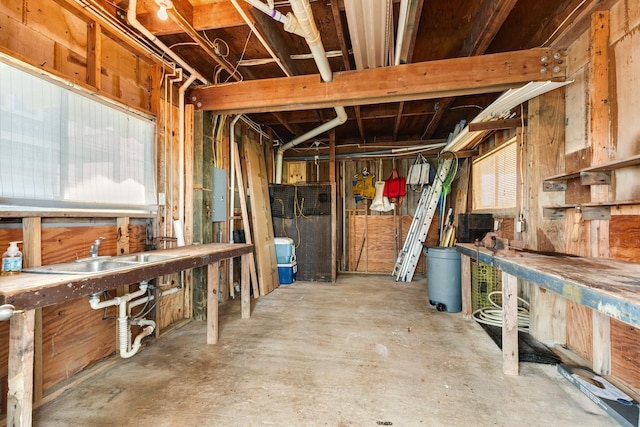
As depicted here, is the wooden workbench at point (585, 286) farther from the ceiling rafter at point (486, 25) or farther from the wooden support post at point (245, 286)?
the wooden support post at point (245, 286)

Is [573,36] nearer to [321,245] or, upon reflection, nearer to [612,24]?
[612,24]

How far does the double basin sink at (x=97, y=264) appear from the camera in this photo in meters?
1.61

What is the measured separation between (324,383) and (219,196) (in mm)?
2468

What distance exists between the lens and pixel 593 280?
50.7 inches

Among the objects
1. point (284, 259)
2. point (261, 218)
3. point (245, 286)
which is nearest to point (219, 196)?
point (261, 218)

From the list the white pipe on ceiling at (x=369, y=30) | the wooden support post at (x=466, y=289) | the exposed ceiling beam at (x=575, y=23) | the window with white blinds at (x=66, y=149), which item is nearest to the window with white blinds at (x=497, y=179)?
the wooden support post at (x=466, y=289)

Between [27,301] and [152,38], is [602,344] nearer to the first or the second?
[27,301]

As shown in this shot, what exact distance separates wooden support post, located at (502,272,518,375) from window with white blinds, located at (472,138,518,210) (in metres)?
1.47

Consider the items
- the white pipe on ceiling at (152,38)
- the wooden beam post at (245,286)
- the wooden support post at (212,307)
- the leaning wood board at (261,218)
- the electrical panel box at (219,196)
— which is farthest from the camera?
the leaning wood board at (261,218)

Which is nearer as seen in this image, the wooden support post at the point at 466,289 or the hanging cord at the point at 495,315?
the hanging cord at the point at 495,315

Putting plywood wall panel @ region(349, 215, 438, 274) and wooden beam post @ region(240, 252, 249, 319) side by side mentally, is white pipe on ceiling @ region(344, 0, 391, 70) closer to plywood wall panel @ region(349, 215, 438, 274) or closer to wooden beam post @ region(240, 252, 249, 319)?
wooden beam post @ region(240, 252, 249, 319)

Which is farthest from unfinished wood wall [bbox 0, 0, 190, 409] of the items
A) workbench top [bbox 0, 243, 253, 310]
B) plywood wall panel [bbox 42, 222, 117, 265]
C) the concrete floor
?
workbench top [bbox 0, 243, 253, 310]

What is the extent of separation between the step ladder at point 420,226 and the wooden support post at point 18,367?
4.69 meters

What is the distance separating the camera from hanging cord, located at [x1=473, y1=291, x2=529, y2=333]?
2915mm
